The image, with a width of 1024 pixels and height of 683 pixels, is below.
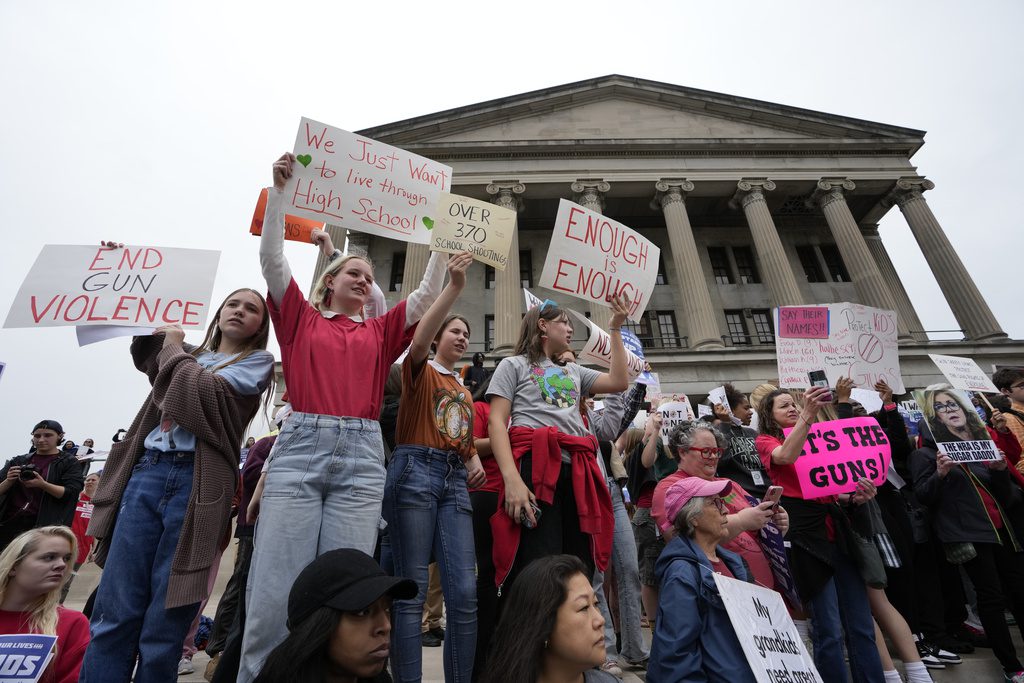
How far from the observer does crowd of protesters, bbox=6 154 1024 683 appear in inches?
82.7

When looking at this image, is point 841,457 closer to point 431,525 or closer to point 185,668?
point 431,525

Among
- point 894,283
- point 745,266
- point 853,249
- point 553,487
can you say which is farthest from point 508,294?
point 894,283

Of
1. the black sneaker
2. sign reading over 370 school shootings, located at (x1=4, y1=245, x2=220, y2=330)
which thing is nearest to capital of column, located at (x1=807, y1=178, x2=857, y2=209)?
the black sneaker

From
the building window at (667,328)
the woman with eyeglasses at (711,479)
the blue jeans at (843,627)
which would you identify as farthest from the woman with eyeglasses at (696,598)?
the building window at (667,328)

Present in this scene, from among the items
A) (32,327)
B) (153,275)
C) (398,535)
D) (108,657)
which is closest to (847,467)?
(398,535)

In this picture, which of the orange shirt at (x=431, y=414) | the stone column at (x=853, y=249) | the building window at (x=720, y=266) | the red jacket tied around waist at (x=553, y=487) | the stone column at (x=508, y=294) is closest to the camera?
the red jacket tied around waist at (x=553, y=487)

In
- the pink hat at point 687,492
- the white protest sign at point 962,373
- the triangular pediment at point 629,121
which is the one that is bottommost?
the pink hat at point 687,492

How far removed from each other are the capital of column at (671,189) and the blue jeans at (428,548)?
2310 centimetres

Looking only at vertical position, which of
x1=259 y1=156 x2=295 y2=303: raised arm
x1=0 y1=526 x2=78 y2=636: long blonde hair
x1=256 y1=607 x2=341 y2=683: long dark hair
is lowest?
x1=256 y1=607 x2=341 y2=683: long dark hair

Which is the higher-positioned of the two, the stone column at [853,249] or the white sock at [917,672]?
the stone column at [853,249]

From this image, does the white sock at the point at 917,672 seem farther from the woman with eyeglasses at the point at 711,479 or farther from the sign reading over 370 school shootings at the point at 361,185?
the sign reading over 370 school shootings at the point at 361,185

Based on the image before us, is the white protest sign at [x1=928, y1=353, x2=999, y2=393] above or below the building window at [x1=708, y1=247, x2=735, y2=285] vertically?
→ below

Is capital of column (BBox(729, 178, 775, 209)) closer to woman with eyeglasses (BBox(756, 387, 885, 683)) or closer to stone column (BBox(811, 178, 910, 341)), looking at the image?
stone column (BBox(811, 178, 910, 341))

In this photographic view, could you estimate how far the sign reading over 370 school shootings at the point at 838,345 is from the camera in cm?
553
